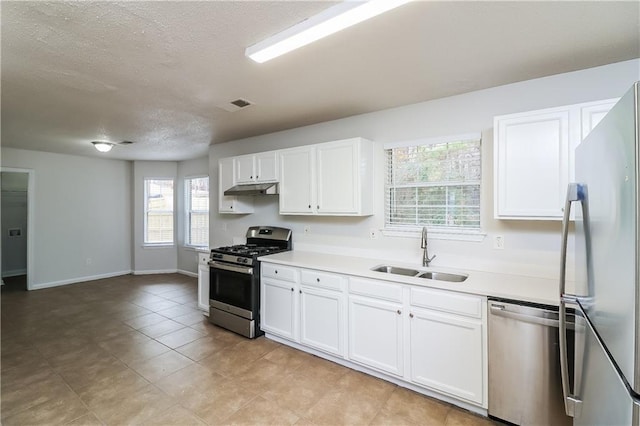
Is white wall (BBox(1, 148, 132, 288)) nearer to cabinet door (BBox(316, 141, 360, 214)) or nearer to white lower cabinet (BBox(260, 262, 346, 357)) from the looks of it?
white lower cabinet (BBox(260, 262, 346, 357))

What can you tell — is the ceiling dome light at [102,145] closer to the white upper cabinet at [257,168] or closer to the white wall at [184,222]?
the white wall at [184,222]

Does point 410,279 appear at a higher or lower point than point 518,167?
lower

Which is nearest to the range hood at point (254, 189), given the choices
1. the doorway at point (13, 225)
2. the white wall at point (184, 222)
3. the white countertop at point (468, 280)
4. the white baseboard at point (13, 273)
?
the white countertop at point (468, 280)

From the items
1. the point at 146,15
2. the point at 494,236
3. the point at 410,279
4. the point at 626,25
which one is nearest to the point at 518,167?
the point at 494,236

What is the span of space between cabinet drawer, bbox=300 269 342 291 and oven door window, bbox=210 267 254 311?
0.70 m

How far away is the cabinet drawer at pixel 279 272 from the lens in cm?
312

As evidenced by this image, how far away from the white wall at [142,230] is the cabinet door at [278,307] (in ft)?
14.6

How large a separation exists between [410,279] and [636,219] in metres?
1.74

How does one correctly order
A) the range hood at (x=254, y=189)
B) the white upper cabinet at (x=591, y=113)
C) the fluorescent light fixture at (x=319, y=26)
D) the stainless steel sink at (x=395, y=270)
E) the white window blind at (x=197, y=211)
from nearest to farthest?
the fluorescent light fixture at (x=319, y=26), the white upper cabinet at (x=591, y=113), the stainless steel sink at (x=395, y=270), the range hood at (x=254, y=189), the white window blind at (x=197, y=211)

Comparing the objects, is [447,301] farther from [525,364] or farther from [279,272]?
[279,272]

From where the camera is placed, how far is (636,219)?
2.45 ft

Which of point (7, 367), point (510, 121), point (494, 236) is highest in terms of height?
point (510, 121)

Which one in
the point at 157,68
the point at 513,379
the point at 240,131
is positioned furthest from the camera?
the point at 240,131

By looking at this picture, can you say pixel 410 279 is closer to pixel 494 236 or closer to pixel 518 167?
pixel 494 236
